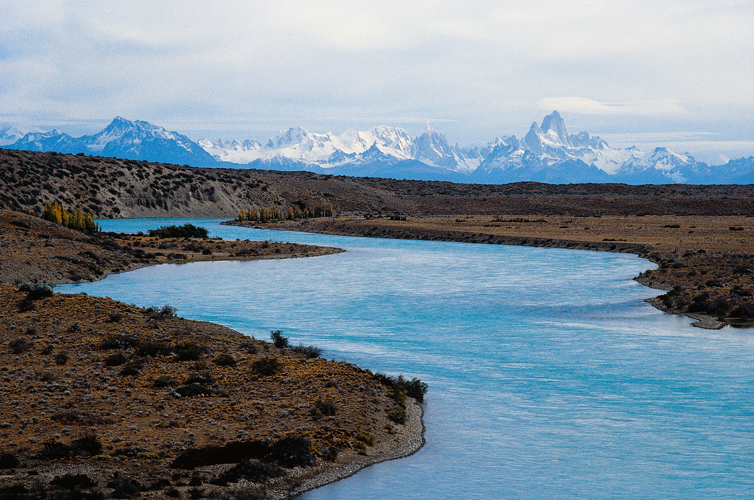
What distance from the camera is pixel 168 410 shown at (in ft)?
51.9

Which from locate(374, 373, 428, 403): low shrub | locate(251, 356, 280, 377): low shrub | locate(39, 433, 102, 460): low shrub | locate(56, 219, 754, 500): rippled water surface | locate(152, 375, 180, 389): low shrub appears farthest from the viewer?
locate(374, 373, 428, 403): low shrub

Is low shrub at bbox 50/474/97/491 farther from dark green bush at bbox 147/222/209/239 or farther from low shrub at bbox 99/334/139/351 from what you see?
dark green bush at bbox 147/222/209/239

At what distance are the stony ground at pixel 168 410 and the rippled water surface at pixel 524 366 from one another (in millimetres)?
1162

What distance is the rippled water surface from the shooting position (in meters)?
14.2

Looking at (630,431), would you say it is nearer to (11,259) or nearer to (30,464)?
(30,464)

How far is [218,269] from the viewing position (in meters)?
50.9

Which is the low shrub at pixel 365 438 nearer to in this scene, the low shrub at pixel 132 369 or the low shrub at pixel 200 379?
the low shrub at pixel 200 379

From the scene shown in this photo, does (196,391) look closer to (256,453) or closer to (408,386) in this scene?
(256,453)

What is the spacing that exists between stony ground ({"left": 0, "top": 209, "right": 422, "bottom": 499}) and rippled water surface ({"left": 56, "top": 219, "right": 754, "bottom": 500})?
3.81 feet

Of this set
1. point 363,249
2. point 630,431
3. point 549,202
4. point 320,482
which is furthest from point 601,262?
point 549,202

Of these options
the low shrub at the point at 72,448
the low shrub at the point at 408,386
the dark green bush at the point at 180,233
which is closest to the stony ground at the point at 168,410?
the low shrub at the point at 72,448

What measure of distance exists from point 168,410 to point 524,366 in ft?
39.0

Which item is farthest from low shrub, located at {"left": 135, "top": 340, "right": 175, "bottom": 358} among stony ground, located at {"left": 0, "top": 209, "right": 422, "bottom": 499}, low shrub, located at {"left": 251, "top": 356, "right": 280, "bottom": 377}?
low shrub, located at {"left": 251, "top": 356, "right": 280, "bottom": 377}

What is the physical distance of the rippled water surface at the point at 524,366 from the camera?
14180mm
